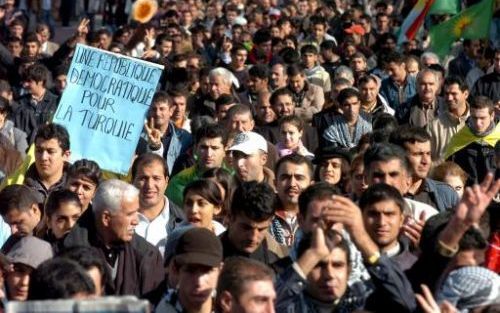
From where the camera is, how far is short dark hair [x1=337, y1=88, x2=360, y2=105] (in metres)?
14.3

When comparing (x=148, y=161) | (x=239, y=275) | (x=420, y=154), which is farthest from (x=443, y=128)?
(x=239, y=275)

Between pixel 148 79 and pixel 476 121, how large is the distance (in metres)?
2.76

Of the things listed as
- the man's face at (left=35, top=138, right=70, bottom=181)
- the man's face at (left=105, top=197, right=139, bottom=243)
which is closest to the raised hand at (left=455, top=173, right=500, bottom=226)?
the man's face at (left=105, top=197, right=139, bottom=243)

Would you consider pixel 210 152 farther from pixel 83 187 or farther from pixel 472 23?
pixel 472 23

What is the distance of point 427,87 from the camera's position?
1475cm

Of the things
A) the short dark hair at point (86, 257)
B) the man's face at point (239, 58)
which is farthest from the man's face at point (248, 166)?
the man's face at point (239, 58)

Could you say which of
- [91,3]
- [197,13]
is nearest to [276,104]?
[197,13]

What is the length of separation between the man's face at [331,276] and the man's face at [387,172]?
2.18 meters

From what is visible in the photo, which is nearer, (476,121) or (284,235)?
(284,235)

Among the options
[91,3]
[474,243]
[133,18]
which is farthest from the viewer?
[91,3]

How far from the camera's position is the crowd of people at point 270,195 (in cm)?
671

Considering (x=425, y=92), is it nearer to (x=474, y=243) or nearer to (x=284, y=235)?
(x=284, y=235)

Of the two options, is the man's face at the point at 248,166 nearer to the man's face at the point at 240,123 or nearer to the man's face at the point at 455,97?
the man's face at the point at 240,123

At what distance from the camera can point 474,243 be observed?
6.67m
